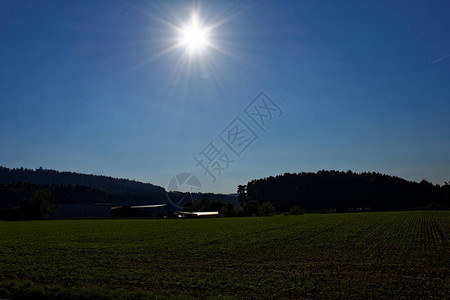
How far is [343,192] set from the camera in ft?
550

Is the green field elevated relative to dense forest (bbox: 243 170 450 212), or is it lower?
lower

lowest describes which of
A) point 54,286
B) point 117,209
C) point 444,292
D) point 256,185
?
point 444,292

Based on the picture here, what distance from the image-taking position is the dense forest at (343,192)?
5674 inches

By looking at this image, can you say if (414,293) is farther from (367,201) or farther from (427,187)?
(427,187)

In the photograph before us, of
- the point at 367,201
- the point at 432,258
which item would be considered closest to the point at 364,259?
the point at 432,258

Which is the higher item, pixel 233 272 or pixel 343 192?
pixel 343 192

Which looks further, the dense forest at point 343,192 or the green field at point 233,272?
the dense forest at point 343,192

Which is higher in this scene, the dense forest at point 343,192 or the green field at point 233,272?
the dense forest at point 343,192

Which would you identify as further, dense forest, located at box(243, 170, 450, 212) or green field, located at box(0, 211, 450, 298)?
dense forest, located at box(243, 170, 450, 212)

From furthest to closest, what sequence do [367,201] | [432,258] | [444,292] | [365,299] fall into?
[367,201] → [432,258] → [444,292] → [365,299]

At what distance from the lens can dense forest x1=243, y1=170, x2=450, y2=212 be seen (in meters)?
144

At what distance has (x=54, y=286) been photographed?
39.7 ft

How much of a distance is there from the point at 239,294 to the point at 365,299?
13.1 ft

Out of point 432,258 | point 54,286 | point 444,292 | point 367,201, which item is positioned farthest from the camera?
point 367,201
